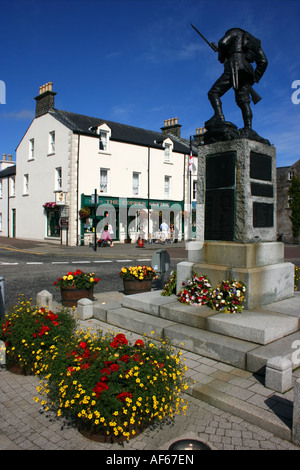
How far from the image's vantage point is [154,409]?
343cm

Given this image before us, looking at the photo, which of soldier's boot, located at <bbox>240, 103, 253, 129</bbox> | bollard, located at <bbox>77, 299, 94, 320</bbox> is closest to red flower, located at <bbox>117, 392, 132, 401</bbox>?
bollard, located at <bbox>77, 299, 94, 320</bbox>

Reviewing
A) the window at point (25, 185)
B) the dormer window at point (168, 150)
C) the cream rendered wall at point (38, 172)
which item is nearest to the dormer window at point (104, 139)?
the cream rendered wall at point (38, 172)

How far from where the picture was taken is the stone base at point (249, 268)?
6.11 metres

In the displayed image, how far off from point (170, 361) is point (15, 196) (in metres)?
33.5

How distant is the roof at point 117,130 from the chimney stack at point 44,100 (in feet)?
2.72

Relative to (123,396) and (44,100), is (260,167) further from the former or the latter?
(44,100)

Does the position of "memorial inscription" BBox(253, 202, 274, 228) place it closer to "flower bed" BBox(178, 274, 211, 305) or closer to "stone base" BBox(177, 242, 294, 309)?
"stone base" BBox(177, 242, 294, 309)

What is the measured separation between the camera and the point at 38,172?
30.4 metres

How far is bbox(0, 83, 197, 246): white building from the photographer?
88.4ft

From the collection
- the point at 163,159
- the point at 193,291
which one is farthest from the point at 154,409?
the point at 163,159

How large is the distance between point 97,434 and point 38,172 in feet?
96.3

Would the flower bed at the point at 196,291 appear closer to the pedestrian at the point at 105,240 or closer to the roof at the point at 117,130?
the pedestrian at the point at 105,240

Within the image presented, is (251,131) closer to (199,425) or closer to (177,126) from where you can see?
(199,425)

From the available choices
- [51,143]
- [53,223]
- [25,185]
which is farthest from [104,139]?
[25,185]
